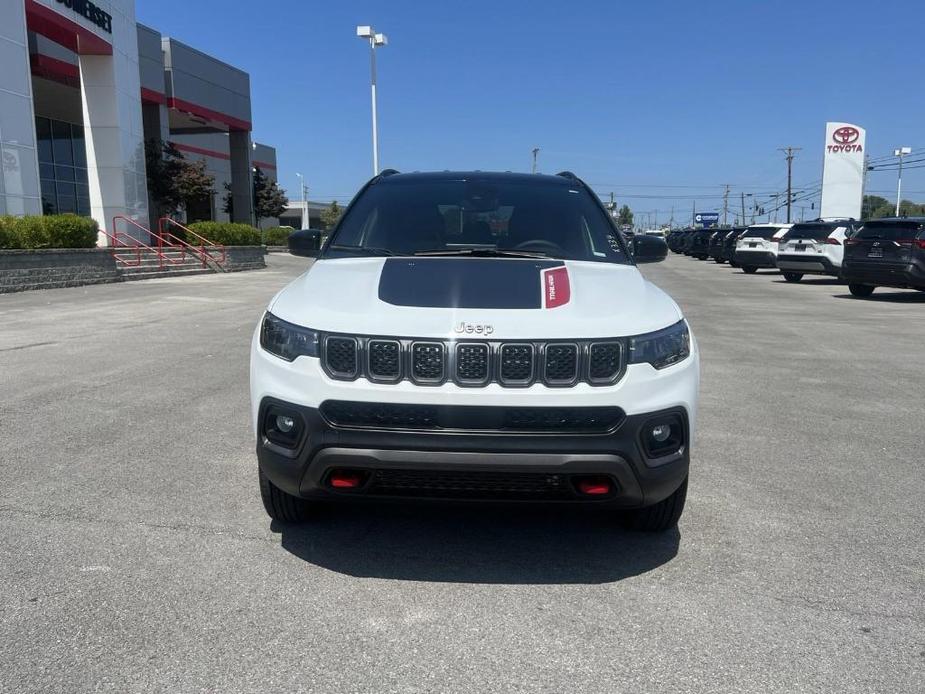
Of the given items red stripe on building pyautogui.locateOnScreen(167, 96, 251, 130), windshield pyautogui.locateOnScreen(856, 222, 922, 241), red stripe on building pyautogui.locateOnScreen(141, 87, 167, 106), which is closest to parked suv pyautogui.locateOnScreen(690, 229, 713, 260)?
windshield pyautogui.locateOnScreen(856, 222, 922, 241)

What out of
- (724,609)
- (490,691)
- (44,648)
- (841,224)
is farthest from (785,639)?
(841,224)

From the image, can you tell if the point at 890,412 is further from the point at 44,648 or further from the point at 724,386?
the point at 44,648

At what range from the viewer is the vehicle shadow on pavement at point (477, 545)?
3.35 m

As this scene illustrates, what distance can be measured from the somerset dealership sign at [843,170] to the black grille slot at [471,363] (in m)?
50.2

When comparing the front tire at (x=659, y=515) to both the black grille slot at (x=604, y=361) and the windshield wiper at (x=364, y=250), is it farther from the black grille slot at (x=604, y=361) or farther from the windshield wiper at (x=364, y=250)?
the windshield wiper at (x=364, y=250)

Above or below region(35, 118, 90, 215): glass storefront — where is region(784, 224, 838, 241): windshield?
below

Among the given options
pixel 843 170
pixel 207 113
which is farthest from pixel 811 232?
pixel 843 170

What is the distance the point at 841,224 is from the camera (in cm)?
2211

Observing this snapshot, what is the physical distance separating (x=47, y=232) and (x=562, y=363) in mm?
17401

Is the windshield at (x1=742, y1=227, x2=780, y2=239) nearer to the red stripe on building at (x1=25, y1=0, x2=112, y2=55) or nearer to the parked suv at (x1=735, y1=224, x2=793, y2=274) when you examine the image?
the parked suv at (x1=735, y1=224, x2=793, y2=274)

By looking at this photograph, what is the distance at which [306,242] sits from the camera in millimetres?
5117

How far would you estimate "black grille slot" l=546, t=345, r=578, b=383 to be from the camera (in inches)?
120

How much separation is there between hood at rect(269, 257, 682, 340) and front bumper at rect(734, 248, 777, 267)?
83.1 feet

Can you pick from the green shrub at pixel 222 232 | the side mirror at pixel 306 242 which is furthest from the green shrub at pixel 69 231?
the side mirror at pixel 306 242
